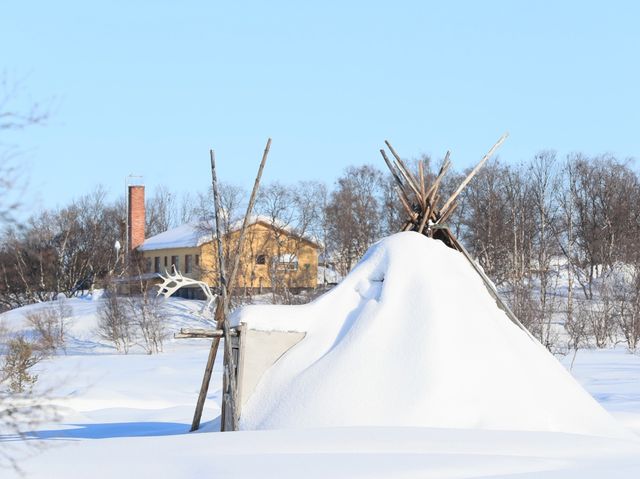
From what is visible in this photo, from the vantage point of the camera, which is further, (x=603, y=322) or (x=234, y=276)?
(x=603, y=322)

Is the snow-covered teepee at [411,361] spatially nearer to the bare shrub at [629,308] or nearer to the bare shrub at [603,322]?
the bare shrub at [629,308]

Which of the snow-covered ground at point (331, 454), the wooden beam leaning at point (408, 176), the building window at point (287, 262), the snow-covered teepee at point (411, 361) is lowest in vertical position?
the snow-covered ground at point (331, 454)

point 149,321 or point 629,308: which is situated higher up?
→ point 629,308

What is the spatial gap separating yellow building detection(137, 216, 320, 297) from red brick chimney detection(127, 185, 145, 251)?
44cm

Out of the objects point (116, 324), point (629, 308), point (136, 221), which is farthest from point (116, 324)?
point (629, 308)

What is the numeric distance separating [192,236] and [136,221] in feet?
11.6

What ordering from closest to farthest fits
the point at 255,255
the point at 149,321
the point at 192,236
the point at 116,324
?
the point at 149,321, the point at 116,324, the point at 255,255, the point at 192,236

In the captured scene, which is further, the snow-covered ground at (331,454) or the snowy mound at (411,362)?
the snowy mound at (411,362)

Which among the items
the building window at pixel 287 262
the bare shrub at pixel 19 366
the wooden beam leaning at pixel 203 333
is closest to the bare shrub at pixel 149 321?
the building window at pixel 287 262

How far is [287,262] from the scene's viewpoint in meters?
51.3

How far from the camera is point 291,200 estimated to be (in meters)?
56.1

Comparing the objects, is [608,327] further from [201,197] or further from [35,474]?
[35,474]

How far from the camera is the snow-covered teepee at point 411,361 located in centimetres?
1388

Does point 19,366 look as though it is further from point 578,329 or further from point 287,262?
point 287,262
